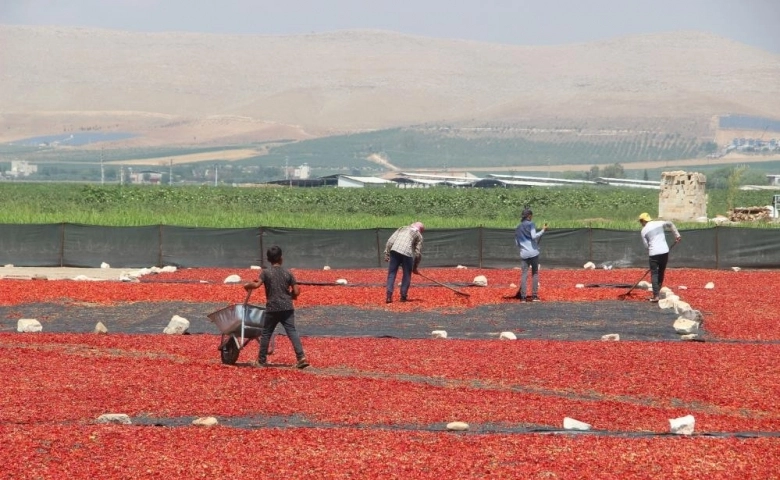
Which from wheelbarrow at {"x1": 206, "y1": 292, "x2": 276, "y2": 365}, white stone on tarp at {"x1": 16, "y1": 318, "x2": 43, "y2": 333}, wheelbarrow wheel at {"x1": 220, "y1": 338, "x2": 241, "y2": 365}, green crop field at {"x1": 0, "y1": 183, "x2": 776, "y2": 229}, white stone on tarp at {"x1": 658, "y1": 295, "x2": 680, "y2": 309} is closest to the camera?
wheelbarrow at {"x1": 206, "y1": 292, "x2": 276, "y2": 365}

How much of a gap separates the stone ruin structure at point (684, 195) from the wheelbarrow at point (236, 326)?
53193 mm

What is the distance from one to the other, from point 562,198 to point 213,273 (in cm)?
6148

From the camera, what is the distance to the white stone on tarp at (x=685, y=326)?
23.0 m

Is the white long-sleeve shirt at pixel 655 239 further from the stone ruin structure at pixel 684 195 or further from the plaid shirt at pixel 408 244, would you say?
the stone ruin structure at pixel 684 195

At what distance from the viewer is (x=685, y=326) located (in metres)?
23.0

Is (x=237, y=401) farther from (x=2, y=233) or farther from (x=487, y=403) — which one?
(x=2, y=233)

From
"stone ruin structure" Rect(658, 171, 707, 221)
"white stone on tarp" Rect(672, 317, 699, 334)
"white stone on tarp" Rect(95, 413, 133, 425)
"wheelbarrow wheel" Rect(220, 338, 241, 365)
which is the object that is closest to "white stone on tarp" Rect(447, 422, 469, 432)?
"white stone on tarp" Rect(95, 413, 133, 425)

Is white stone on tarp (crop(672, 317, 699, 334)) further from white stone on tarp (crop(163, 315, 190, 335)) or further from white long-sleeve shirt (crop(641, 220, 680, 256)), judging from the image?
white stone on tarp (crop(163, 315, 190, 335))

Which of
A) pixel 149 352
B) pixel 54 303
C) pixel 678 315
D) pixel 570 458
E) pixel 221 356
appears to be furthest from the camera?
pixel 54 303

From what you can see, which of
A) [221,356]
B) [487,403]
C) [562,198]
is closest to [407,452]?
[487,403]

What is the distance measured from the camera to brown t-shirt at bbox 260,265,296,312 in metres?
17.8

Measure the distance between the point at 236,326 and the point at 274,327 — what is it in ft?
1.61

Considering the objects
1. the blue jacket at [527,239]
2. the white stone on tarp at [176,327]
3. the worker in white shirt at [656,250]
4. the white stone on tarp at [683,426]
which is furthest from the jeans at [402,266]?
the white stone on tarp at [683,426]

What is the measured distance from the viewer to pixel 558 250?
44.3 m
